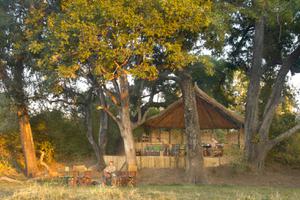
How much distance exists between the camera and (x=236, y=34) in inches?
861

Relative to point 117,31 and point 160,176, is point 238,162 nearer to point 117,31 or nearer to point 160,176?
point 160,176

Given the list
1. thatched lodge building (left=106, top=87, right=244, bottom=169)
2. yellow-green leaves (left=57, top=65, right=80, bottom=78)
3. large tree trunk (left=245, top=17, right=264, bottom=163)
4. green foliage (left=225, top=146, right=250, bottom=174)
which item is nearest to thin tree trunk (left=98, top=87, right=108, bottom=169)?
thatched lodge building (left=106, top=87, right=244, bottom=169)

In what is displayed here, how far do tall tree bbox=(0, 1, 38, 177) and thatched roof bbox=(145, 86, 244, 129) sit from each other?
5874 millimetres

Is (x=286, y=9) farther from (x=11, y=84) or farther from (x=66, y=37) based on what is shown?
(x=11, y=84)

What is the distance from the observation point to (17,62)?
66.4 feet

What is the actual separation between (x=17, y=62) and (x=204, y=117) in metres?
9.38

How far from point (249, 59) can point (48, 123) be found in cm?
1047

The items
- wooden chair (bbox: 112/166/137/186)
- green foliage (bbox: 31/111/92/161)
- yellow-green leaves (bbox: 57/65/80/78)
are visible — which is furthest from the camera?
green foliage (bbox: 31/111/92/161)

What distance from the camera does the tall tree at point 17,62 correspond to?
1845cm

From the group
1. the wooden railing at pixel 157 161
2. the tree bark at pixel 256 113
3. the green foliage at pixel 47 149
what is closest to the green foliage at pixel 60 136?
the green foliage at pixel 47 149

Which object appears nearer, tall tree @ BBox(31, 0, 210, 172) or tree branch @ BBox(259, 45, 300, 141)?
tall tree @ BBox(31, 0, 210, 172)

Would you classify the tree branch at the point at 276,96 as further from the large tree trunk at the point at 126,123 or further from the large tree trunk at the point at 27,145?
the large tree trunk at the point at 27,145

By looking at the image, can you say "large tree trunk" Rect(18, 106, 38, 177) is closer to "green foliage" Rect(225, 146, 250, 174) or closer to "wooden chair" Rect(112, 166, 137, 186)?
"wooden chair" Rect(112, 166, 137, 186)

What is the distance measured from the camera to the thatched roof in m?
23.4
